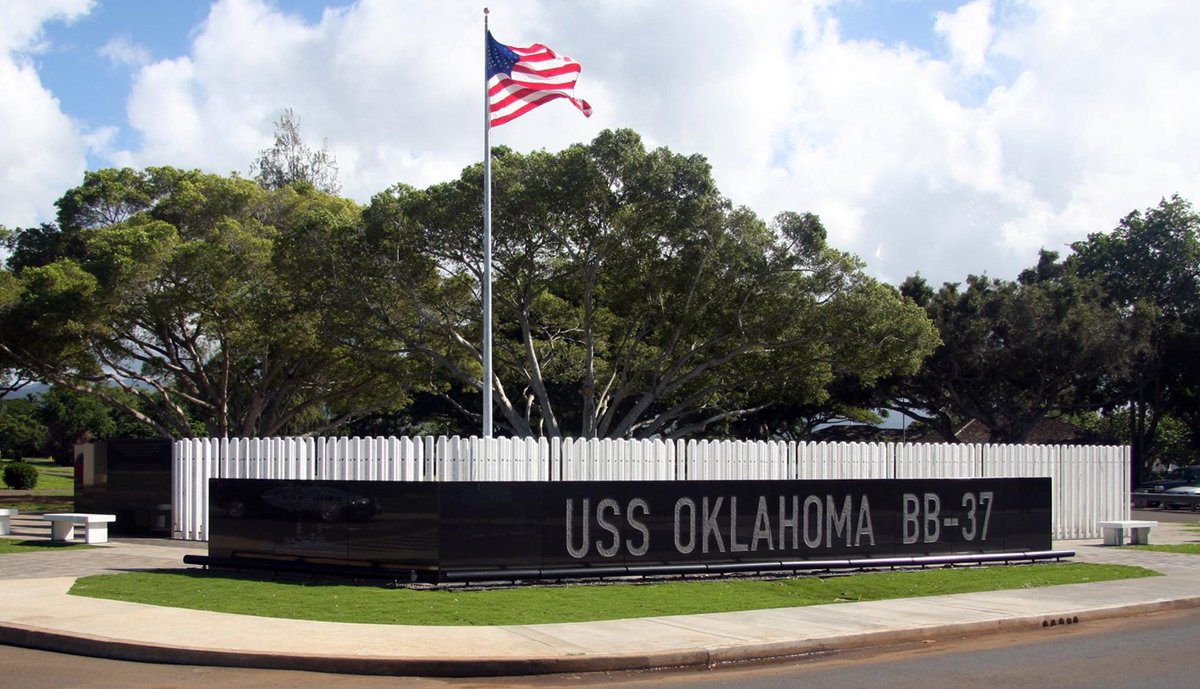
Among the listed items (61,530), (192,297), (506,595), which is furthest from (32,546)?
(192,297)

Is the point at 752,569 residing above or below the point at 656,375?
below

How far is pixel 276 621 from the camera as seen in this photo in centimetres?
1228

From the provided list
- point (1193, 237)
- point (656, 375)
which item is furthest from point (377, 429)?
point (1193, 237)

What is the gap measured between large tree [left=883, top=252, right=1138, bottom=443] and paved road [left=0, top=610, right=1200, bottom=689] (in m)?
38.1

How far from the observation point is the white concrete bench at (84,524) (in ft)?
70.7

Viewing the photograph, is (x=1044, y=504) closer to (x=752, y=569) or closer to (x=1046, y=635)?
(x=752, y=569)

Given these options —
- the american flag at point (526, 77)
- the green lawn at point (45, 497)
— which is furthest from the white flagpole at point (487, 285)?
the green lawn at point (45, 497)

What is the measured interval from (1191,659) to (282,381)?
32804 mm

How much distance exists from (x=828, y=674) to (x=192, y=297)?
89.4 ft

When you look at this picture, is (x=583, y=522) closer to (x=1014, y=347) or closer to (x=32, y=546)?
(x=32, y=546)

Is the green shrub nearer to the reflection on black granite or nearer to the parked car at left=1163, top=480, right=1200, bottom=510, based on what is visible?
the reflection on black granite

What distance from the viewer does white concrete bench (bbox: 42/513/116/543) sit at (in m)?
21.5

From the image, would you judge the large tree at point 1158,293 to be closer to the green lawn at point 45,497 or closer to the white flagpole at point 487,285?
the white flagpole at point 487,285

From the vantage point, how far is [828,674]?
10.4m
